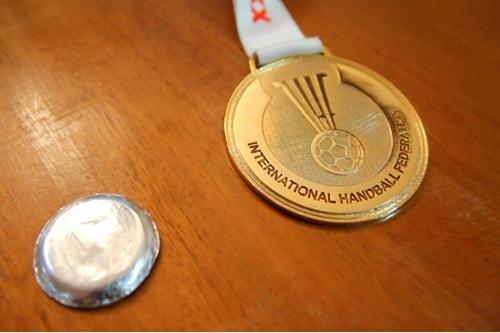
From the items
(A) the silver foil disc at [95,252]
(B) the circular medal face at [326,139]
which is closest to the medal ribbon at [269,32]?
(B) the circular medal face at [326,139]

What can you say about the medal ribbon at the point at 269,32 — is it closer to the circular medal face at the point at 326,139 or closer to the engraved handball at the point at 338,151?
the circular medal face at the point at 326,139

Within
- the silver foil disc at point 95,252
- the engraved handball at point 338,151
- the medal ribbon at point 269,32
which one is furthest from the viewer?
the medal ribbon at point 269,32

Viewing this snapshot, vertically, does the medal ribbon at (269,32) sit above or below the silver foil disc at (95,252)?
above

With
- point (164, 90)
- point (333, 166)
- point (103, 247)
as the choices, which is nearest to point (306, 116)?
point (333, 166)

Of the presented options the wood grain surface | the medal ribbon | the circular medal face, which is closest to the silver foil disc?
the wood grain surface

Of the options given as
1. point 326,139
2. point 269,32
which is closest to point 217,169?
point 326,139

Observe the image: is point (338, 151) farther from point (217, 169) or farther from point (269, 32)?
point (269, 32)
